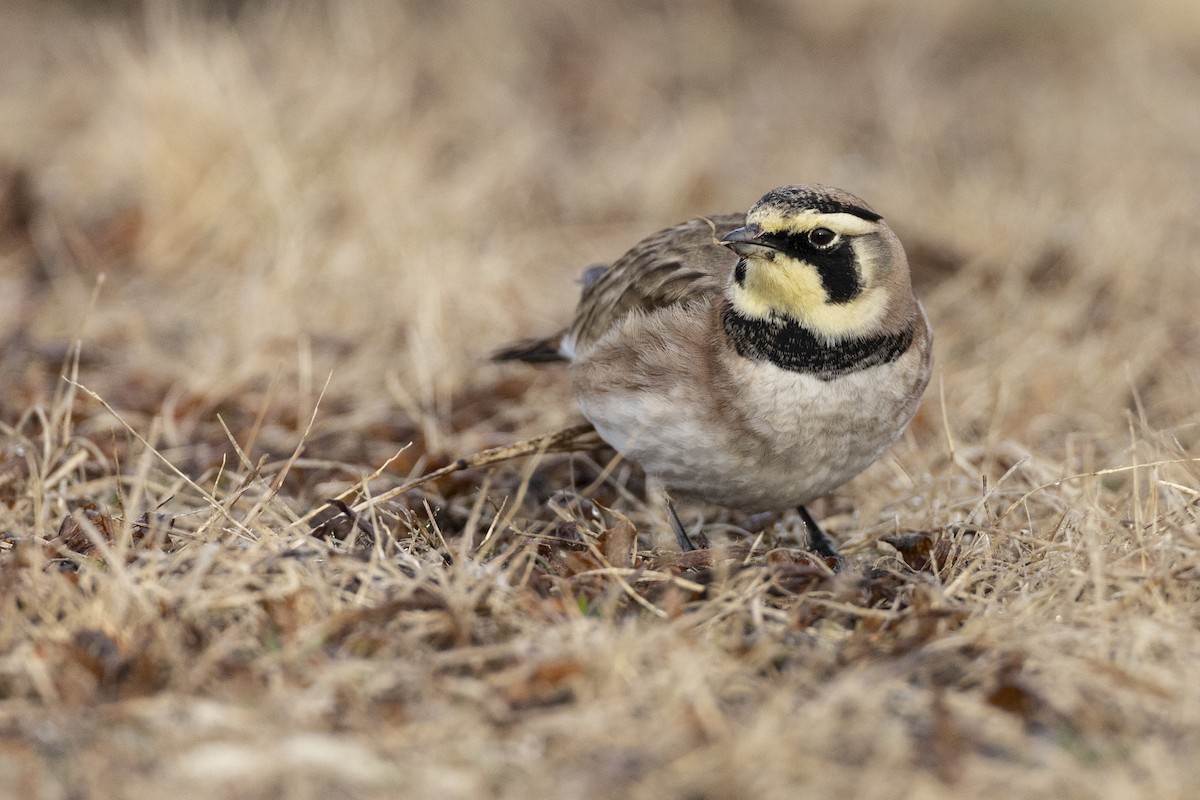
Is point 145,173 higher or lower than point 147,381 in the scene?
higher

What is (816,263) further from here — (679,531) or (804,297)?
(679,531)

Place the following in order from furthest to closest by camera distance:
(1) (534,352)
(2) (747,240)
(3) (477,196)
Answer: (3) (477,196) → (1) (534,352) → (2) (747,240)

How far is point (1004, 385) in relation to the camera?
18.0ft

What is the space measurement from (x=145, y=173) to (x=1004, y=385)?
179 inches

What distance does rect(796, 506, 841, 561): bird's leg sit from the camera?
4598 mm

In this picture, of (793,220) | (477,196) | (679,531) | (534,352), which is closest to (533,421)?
(534,352)

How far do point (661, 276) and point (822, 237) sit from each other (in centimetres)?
68

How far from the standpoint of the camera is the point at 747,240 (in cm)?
392

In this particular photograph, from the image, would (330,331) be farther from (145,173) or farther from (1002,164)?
(1002,164)

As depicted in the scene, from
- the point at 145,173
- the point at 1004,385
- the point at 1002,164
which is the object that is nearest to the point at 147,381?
the point at 145,173

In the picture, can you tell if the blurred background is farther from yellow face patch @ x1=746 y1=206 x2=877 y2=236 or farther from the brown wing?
yellow face patch @ x1=746 y1=206 x2=877 y2=236

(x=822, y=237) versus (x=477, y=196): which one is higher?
(x=822, y=237)

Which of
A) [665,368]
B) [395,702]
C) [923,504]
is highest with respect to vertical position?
[665,368]

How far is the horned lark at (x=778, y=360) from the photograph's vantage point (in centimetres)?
400
